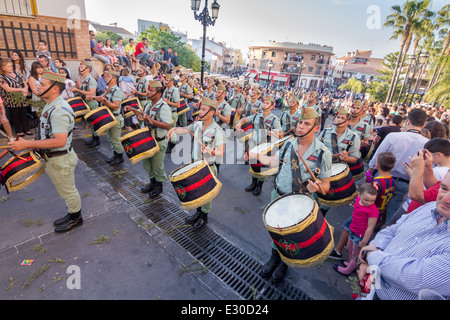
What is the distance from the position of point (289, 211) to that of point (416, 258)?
45.2 inches

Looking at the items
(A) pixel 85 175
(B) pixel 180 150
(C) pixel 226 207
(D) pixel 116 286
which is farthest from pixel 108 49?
(D) pixel 116 286

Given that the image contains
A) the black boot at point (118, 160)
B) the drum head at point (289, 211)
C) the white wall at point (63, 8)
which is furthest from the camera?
the white wall at point (63, 8)

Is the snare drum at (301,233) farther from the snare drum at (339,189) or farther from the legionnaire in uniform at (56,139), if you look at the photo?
the legionnaire in uniform at (56,139)

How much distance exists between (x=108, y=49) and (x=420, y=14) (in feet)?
86.1

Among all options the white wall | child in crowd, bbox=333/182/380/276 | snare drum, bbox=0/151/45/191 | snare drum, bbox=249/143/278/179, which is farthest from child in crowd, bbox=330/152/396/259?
the white wall

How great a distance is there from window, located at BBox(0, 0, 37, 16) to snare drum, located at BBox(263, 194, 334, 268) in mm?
11626

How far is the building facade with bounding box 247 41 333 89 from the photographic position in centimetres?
5400

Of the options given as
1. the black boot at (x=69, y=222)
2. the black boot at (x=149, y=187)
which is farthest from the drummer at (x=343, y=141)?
the black boot at (x=69, y=222)

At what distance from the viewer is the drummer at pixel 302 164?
2803 mm

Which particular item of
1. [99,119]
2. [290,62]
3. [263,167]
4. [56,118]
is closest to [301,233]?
[263,167]

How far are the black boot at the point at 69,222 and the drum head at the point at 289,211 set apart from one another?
308cm

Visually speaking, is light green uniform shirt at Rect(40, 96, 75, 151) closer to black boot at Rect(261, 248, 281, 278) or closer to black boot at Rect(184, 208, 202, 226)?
black boot at Rect(184, 208, 202, 226)

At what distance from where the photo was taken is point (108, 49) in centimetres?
1182

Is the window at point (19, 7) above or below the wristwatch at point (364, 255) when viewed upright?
above
